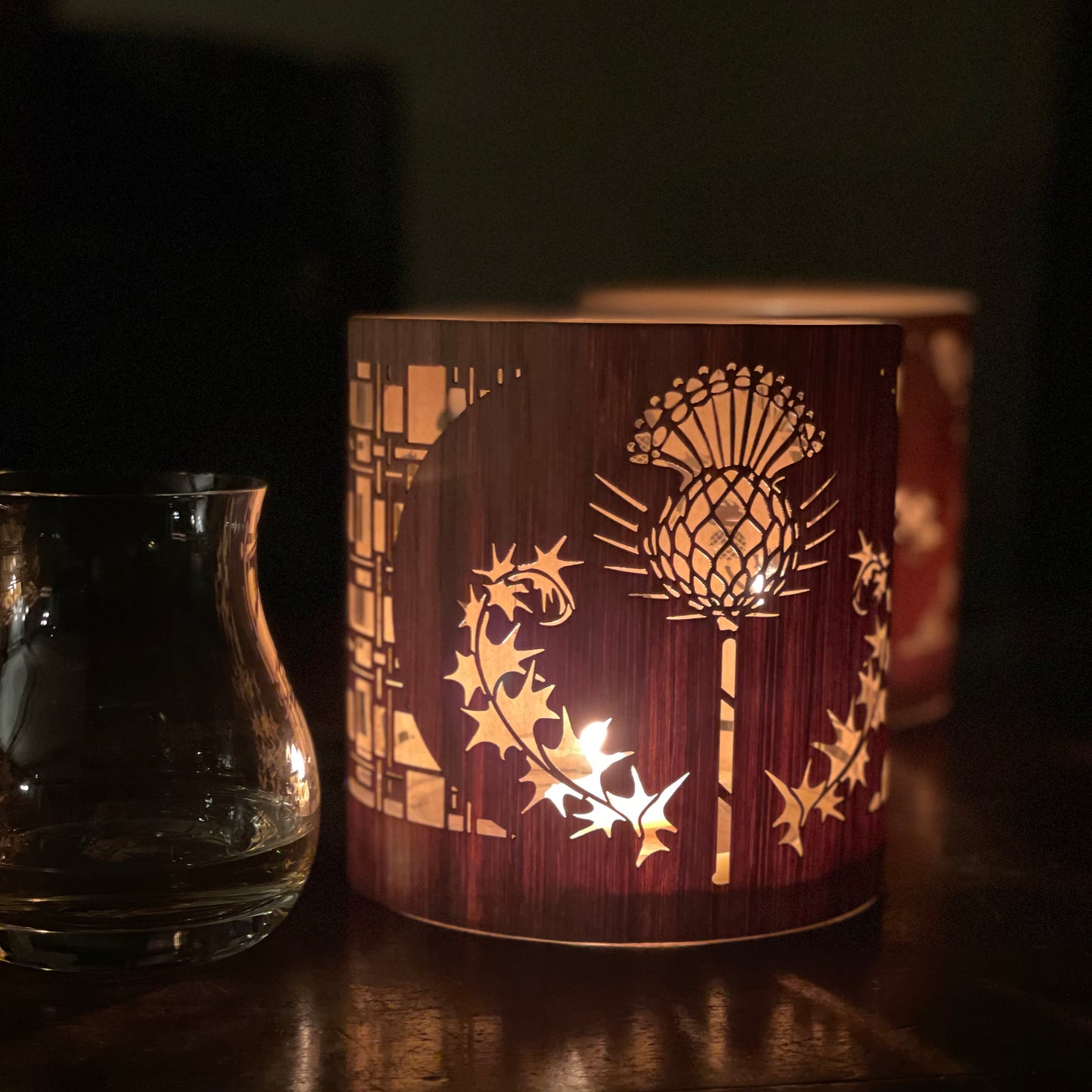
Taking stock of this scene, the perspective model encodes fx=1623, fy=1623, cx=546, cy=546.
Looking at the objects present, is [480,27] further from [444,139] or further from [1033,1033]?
[1033,1033]

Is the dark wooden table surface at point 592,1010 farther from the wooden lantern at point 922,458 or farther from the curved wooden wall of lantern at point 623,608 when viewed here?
the wooden lantern at point 922,458

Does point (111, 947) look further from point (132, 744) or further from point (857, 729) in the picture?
point (857, 729)

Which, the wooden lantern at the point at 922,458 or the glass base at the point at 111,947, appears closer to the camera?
the glass base at the point at 111,947

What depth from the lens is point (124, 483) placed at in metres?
0.74

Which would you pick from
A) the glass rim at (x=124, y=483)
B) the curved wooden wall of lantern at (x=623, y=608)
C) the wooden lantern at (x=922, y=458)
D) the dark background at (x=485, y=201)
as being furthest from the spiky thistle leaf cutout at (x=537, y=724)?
the dark background at (x=485, y=201)

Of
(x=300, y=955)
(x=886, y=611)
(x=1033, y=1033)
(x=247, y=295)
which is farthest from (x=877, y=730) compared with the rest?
(x=247, y=295)

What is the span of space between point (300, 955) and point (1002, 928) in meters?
0.34

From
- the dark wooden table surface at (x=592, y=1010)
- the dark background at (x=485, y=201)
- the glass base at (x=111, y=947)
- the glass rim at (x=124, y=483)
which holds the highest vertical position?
the dark background at (x=485, y=201)

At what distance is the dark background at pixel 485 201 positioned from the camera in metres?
1.31

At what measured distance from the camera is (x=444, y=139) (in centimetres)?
141

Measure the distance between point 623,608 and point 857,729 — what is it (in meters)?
0.15

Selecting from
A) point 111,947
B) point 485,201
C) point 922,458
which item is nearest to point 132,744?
point 111,947

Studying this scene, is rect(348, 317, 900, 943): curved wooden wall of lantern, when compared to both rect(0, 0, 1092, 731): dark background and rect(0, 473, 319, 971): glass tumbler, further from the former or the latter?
rect(0, 0, 1092, 731): dark background

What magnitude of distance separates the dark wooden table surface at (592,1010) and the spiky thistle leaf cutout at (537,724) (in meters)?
0.07
